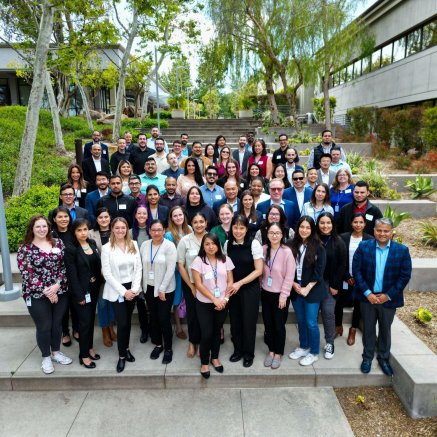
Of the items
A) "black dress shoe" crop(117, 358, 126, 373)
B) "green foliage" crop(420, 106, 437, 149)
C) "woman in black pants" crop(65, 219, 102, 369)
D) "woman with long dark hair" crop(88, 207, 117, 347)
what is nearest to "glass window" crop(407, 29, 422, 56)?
"green foliage" crop(420, 106, 437, 149)

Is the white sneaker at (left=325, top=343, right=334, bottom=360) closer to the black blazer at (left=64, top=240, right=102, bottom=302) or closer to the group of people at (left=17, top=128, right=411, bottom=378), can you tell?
the group of people at (left=17, top=128, right=411, bottom=378)

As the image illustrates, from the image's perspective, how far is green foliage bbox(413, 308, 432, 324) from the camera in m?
5.09

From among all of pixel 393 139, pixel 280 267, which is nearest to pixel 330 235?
pixel 280 267

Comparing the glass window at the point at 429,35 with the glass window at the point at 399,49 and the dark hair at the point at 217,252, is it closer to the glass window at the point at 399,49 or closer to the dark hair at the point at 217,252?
the glass window at the point at 399,49

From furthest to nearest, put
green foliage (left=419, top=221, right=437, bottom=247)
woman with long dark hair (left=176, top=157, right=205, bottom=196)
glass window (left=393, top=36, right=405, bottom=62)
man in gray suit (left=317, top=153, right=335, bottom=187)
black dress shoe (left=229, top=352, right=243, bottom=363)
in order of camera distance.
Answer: glass window (left=393, top=36, right=405, bottom=62) → green foliage (left=419, top=221, right=437, bottom=247) → man in gray suit (left=317, top=153, right=335, bottom=187) → woman with long dark hair (left=176, top=157, right=205, bottom=196) → black dress shoe (left=229, top=352, right=243, bottom=363)

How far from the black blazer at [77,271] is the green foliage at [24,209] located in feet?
11.0

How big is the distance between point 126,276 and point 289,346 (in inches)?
93.5

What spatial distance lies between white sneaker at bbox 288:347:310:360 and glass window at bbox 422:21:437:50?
1719 cm

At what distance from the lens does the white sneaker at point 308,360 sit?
14.9ft

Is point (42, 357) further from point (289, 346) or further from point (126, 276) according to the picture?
point (289, 346)

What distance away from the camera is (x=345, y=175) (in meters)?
5.54

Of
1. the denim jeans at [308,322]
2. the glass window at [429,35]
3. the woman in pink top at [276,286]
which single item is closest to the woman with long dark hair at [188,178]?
the woman in pink top at [276,286]

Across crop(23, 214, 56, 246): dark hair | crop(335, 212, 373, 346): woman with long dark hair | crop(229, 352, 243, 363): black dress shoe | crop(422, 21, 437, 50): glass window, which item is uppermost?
crop(422, 21, 437, 50): glass window

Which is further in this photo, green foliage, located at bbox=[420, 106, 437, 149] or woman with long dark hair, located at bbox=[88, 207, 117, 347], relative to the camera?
green foliage, located at bbox=[420, 106, 437, 149]
